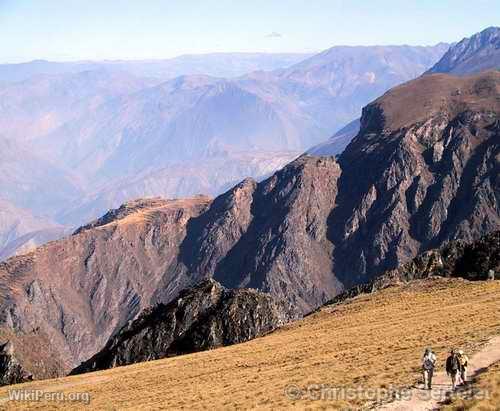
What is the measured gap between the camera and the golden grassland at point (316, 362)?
4097 cm

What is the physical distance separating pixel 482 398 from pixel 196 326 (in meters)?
72.3

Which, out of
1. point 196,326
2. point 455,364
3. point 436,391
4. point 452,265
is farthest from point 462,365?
point 452,265

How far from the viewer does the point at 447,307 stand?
6562 cm

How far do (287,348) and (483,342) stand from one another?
22.5m

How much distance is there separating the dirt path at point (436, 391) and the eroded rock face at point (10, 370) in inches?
2911

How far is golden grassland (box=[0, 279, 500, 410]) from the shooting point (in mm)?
40969

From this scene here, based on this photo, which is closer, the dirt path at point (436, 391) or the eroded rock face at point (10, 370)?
the dirt path at point (436, 391)

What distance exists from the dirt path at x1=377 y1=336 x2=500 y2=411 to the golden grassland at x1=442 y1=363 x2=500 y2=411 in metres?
1.04

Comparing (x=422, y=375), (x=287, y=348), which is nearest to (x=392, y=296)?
(x=287, y=348)

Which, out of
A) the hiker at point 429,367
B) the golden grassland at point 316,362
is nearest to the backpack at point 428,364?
the hiker at point 429,367

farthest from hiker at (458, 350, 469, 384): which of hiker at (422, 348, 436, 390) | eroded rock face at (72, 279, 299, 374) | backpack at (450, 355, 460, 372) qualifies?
eroded rock face at (72, 279, 299, 374)

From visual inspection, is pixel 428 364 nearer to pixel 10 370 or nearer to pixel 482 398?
pixel 482 398

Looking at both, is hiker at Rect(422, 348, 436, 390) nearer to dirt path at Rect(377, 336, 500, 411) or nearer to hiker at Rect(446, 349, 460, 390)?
dirt path at Rect(377, 336, 500, 411)

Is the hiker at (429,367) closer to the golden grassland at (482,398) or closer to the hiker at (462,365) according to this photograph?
the hiker at (462,365)
